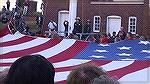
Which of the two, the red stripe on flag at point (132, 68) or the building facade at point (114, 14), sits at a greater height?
the building facade at point (114, 14)

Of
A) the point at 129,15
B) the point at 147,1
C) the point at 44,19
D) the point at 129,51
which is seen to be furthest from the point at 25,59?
the point at 147,1

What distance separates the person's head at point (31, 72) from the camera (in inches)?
73.0

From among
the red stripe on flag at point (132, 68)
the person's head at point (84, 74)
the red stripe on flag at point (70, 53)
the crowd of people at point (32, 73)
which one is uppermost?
the crowd of people at point (32, 73)

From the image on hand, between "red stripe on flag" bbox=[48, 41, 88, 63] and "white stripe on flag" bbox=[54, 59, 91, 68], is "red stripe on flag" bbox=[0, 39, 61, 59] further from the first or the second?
"white stripe on flag" bbox=[54, 59, 91, 68]

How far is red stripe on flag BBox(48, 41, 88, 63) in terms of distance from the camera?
505cm

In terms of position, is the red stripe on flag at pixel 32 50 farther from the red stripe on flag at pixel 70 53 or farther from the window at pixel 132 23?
the window at pixel 132 23

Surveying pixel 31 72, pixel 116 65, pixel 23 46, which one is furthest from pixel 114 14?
pixel 31 72

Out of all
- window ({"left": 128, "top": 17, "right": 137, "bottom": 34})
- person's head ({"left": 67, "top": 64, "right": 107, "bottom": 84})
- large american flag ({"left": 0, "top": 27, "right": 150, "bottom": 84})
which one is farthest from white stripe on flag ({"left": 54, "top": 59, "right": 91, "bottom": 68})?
window ({"left": 128, "top": 17, "right": 137, "bottom": 34})

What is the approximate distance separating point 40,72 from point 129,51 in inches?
147

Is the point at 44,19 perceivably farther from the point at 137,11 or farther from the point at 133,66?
the point at 133,66

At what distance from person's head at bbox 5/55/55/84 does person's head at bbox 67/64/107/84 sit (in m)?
0.36

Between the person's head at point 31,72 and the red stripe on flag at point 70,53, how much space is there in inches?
121

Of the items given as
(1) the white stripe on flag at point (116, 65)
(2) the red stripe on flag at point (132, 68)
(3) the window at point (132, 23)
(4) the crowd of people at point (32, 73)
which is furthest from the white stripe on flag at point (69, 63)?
(3) the window at point (132, 23)

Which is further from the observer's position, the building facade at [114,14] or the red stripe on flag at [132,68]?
the building facade at [114,14]
